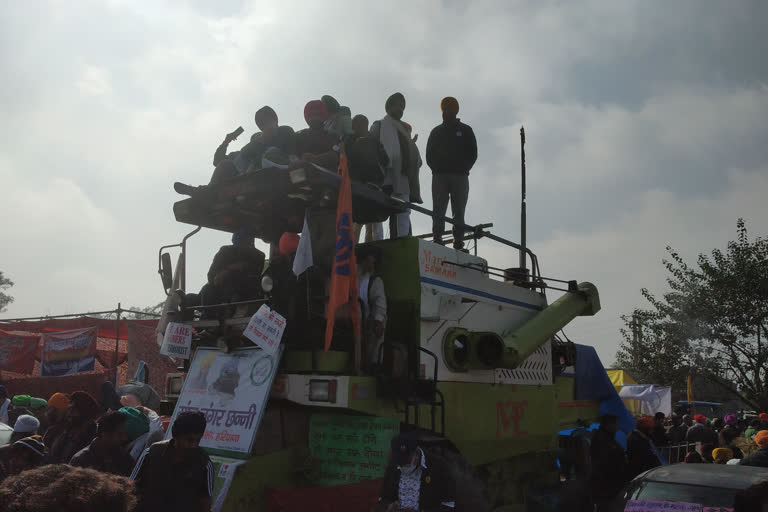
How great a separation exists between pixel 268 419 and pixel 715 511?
352cm

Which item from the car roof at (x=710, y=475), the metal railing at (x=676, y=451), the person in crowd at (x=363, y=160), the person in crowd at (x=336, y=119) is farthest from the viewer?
the metal railing at (x=676, y=451)

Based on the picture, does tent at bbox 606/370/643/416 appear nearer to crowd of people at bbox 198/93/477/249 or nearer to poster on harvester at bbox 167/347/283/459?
crowd of people at bbox 198/93/477/249

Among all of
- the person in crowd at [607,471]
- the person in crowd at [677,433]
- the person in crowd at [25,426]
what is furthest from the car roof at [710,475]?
the person in crowd at [677,433]

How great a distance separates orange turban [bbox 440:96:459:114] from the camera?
8805 mm

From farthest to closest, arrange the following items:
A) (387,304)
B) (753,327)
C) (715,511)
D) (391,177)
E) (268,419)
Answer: (753,327) < (391,177) < (387,304) < (268,419) < (715,511)

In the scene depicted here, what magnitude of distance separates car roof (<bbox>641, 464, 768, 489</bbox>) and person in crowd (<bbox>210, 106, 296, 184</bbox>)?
14.7 feet

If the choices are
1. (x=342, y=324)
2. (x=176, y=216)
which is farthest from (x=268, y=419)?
(x=176, y=216)

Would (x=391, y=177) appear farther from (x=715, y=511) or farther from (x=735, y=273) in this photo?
(x=735, y=273)

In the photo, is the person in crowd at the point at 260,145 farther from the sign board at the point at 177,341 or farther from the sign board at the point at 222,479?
the sign board at the point at 222,479

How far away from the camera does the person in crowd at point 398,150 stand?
27.1 feet

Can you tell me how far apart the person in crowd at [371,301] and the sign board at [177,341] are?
179cm

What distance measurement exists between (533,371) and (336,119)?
3.67 metres

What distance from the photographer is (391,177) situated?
830 cm

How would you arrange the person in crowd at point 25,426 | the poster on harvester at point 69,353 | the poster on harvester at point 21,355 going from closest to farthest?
the person in crowd at point 25,426, the poster on harvester at point 69,353, the poster on harvester at point 21,355
